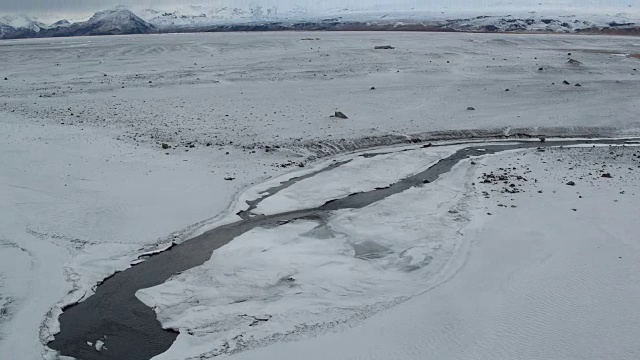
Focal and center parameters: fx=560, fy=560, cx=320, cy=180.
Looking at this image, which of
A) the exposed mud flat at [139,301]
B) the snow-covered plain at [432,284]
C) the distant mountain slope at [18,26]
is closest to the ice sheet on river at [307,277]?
the snow-covered plain at [432,284]

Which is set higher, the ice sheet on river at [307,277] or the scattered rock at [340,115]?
the scattered rock at [340,115]

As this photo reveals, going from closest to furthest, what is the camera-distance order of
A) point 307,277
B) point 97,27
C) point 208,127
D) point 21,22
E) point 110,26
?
point 307,277 < point 208,127 < point 110,26 < point 97,27 < point 21,22

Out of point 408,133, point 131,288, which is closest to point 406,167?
point 408,133

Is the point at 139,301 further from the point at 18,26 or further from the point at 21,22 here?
the point at 21,22

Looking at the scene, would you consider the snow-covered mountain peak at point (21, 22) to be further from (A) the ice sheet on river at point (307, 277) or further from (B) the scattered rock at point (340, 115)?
(A) the ice sheet on river at point (307, 277)

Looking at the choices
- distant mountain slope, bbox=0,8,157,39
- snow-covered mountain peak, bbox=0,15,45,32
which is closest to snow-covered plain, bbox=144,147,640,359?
distant mountain slope, bbox=0,8,157,39

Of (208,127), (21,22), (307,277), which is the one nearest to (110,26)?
(21,22)

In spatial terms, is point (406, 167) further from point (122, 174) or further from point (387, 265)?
point (122, 174)

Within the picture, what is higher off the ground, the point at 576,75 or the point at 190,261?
the point at 576,75
